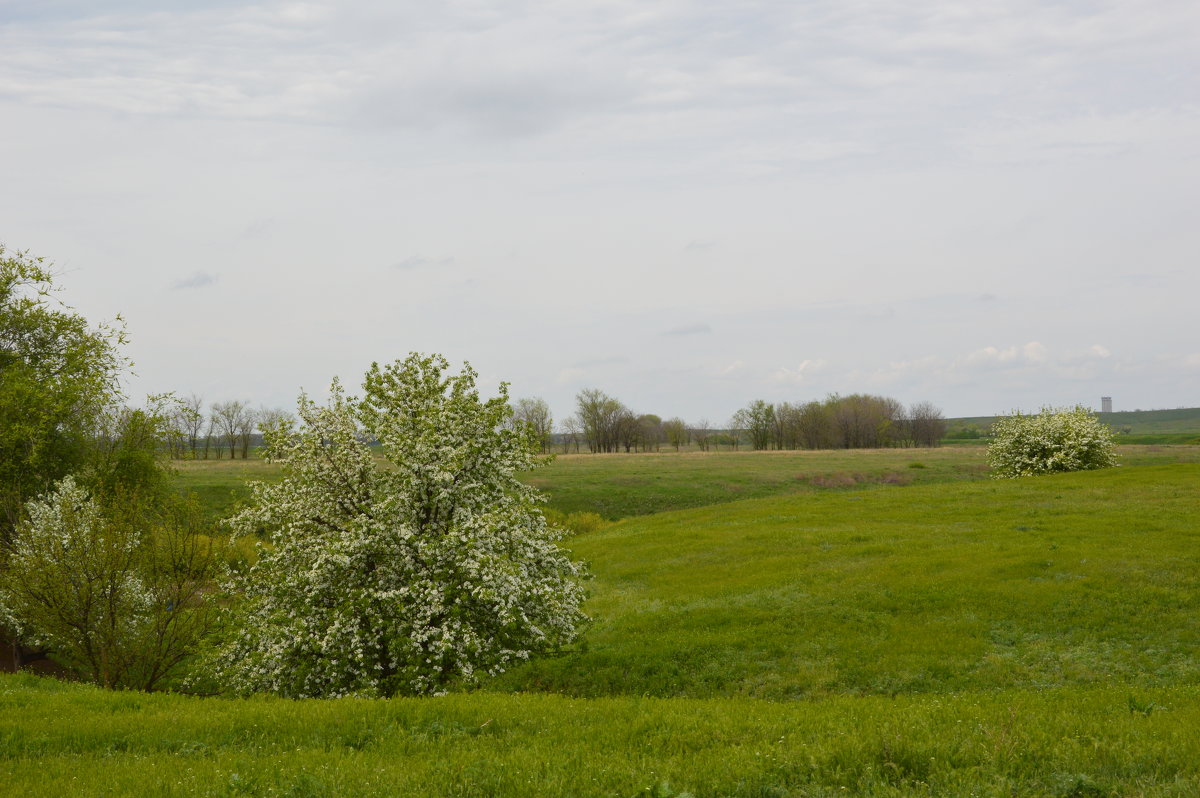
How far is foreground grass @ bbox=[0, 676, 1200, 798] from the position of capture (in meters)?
10.5

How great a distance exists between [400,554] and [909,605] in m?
19.0

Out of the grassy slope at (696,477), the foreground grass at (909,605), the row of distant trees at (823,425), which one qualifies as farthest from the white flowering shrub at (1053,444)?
the row of distant trees at (823,425)

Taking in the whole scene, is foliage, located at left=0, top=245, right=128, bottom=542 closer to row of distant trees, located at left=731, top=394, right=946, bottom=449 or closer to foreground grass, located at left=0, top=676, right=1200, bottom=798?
foreground grass, located at left=0, top=676, right=1200, bottom=798

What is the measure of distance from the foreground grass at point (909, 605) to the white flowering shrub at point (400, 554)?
6422 millimetres

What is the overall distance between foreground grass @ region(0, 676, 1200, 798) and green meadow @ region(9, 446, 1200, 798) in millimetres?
51


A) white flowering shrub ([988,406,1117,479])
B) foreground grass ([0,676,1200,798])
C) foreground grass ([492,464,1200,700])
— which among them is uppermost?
white flowering shrub ([988,406,1117,479])

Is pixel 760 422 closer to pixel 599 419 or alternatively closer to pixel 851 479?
pixel 599 419

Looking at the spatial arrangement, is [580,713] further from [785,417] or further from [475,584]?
[785,417]

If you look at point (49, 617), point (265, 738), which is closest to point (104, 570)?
point (49, 617)

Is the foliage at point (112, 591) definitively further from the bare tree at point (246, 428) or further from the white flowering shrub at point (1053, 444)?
the bare tree at point (246, 428)

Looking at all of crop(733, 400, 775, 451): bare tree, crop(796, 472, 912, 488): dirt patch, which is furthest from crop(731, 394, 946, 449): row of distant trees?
crop(796, 472, 912, 488): dirt patch

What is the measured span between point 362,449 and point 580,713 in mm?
11220

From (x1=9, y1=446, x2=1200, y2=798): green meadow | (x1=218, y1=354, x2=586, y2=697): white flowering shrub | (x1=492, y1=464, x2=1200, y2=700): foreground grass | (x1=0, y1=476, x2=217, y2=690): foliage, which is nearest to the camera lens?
(x1=9, y1=446, x2=1200, y2=798): green meadow

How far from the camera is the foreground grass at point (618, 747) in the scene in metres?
10.5
